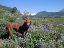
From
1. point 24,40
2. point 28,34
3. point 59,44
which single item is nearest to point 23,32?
point 28,34

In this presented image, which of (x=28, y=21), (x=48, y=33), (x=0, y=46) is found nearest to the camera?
(x=0, y=46)

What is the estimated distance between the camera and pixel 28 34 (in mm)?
12812

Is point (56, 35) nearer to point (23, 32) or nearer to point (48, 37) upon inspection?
point (48, 37)

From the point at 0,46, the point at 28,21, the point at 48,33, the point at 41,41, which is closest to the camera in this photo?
the point at 0,46

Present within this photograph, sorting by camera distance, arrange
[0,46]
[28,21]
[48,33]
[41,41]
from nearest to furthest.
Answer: [0,46] → [41,41] → [28,21] → [48,33]

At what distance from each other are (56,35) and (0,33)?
10.0ft

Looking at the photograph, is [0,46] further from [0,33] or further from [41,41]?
[0,33]

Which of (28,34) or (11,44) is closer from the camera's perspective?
(11,44)

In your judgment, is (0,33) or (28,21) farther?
(0,33)

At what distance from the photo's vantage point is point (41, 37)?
12.3 m

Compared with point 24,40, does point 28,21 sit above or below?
above

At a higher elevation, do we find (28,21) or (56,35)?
(28,21)

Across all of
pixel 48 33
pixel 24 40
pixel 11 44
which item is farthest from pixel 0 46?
pixel 48 33

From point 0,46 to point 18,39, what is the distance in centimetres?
135
